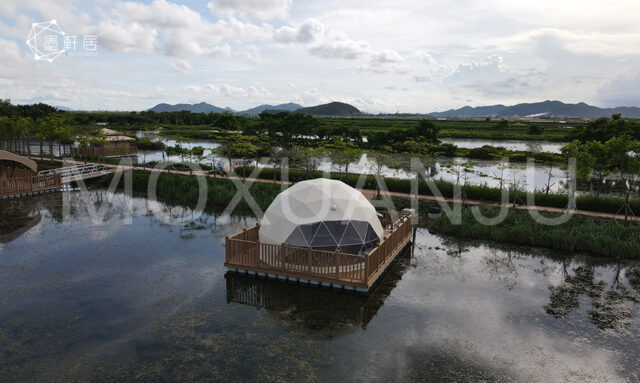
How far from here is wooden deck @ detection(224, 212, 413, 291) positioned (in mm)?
12359

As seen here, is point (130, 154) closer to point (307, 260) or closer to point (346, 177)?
point (346, 177)

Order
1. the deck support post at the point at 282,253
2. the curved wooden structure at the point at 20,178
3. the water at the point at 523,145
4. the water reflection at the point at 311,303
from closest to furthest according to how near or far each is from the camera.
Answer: the water reflection at the point at 311,303 → the deck support post at the point at 282,253 → the curved wooden structure at the point at 20,178 → the water at the point at 523,145

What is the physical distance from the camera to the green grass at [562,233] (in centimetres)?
1630

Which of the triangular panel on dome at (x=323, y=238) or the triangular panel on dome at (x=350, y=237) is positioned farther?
the triangular panel on dome at (x=350, y=237)

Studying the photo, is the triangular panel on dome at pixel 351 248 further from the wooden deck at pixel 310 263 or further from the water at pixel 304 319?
the water at pixel 304 319

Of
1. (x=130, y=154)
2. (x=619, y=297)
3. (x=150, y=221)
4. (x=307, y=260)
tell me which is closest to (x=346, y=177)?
(x=150, y=221)

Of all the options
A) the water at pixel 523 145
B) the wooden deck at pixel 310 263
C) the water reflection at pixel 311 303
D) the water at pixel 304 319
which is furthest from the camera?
the water at pixel 523 145

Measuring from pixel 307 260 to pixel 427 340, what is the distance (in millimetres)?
4692

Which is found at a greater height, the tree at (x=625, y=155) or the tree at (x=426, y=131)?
the tree at (x=426, y=131)

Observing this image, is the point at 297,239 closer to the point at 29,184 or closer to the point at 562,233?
the point at 562,233

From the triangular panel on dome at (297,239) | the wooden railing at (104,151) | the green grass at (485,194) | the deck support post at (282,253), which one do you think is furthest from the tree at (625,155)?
the wooden railing at (104,151)

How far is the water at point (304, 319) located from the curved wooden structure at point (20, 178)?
10.2 metres

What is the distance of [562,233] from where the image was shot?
17.2 m

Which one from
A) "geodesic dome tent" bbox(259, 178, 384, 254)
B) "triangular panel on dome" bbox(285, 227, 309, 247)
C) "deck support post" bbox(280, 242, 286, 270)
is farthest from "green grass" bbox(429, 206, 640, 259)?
"deck support post" bbox(280, 242, 286, 270)
